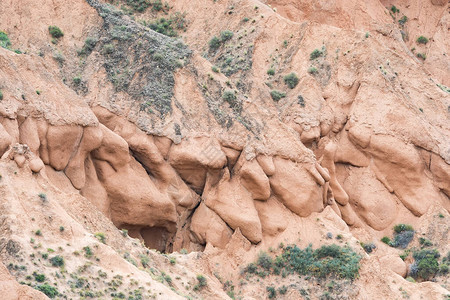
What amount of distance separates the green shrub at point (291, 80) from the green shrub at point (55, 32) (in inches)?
411

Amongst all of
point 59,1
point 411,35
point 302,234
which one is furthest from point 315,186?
point 411,35

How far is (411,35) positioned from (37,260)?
35.9 meters

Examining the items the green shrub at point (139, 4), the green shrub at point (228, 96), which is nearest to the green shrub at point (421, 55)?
the green shrub at point (139, 4)

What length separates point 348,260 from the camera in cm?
3788

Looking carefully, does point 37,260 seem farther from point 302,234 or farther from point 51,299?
point 302,234

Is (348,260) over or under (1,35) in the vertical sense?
under

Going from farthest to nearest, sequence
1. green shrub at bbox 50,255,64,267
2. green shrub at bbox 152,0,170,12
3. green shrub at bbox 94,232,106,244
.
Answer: green shrub at bbox 152,0,170,12 < green shrub at bbox 94,232,106,244 < green shrub at bbox 50,255,64,267

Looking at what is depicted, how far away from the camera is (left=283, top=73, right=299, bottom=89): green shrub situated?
45.1 m

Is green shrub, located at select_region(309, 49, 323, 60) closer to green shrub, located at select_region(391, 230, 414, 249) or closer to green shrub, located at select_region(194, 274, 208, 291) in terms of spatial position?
green shrub, located at select_region(391, 230, 414, 249)

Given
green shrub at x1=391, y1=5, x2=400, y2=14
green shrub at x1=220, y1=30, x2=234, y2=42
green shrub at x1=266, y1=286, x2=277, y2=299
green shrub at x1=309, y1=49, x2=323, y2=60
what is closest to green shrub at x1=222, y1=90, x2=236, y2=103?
green shrub at x1=220, y1=30, x2=234, y2=42

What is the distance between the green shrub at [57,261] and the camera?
2866cm

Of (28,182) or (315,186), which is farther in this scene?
(315,186)

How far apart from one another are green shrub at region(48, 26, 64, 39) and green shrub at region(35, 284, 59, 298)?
1795cm

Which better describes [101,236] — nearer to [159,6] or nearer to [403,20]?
[159,6]
